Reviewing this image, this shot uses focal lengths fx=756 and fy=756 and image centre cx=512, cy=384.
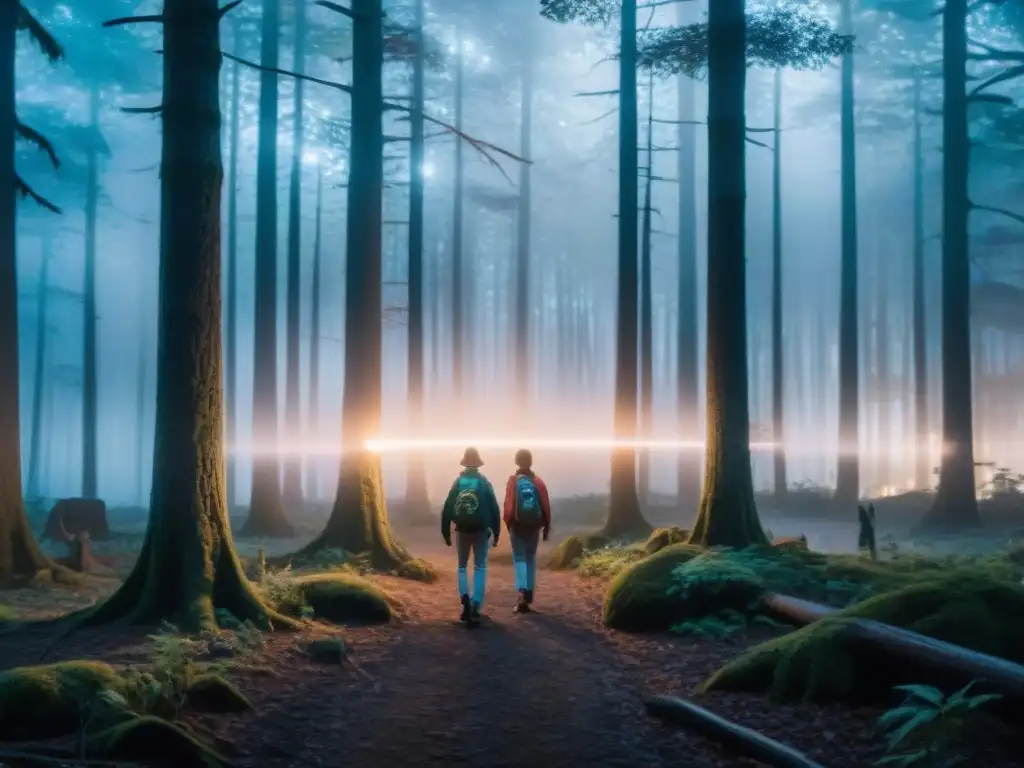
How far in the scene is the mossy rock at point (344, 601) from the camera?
9508 millimetres

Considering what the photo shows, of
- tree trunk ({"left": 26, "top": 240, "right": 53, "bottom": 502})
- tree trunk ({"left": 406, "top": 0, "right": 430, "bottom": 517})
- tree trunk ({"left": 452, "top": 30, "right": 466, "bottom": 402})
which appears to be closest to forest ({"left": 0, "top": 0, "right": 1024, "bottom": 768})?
tree trunk ({"left": 406, "top": 0, "right": 430, "bottom": 517})

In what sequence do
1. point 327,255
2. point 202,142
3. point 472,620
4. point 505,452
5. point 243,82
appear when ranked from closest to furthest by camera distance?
1. point 202,142
2. point 472,620
3. point 243,82
4. point 327,255
5. point 505,452

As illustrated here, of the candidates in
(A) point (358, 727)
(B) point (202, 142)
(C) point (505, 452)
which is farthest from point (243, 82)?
(C) point (505, 452)

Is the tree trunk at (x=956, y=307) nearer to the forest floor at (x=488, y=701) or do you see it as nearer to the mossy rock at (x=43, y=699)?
the forest floor at (x=488, y=701)

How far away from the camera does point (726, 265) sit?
506 inches

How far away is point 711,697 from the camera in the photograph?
6.51 m

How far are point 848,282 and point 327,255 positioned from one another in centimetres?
5382

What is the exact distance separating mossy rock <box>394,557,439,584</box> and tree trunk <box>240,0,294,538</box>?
370 inches

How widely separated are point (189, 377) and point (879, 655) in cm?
740

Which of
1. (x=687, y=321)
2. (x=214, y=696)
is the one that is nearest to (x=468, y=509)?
(x=214, y=696)

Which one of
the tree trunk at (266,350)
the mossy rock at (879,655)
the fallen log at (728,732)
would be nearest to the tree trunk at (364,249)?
the tree trunk at (266,350)

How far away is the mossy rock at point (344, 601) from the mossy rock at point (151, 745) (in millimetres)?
4646

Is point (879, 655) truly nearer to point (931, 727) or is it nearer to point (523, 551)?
point (931, 727)

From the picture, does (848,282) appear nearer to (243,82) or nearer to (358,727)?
(358,727)
